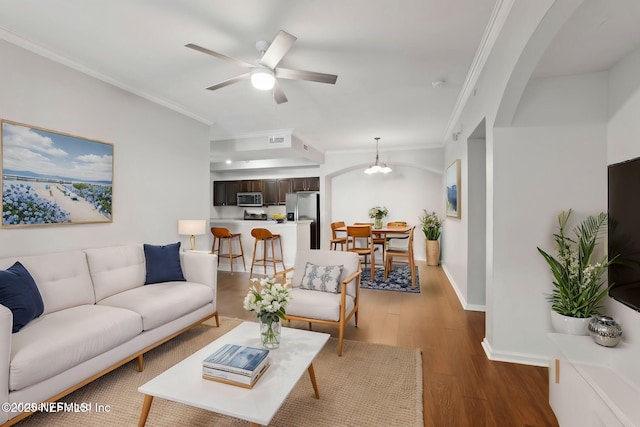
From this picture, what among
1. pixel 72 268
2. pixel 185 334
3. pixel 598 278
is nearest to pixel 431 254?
pixel 598 278

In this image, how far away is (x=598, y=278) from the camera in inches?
80.6

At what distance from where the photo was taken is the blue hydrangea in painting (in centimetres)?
241

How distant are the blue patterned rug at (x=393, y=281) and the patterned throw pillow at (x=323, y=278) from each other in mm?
1949

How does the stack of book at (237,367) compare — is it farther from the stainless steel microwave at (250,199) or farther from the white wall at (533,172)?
the stainless steel microwave at (250,199)

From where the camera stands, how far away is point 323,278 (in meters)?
3.07

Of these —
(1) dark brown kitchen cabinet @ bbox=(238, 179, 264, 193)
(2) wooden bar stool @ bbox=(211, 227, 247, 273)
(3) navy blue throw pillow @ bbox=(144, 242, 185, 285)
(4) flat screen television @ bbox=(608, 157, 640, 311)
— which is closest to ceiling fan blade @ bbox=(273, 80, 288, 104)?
(3) navy blue throw pillow @ bbox=(144, 242, 185, 285)

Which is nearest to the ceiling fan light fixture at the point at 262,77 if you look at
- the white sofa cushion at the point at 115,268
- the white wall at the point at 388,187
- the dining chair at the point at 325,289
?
the dining chair at the point at 325,289

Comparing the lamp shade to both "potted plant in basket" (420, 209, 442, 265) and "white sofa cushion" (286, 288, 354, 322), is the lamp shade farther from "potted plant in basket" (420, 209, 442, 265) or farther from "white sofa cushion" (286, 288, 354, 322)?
"potted plant in basket" (420, 209, 442, 265)

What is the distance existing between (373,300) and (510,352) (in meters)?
1.88

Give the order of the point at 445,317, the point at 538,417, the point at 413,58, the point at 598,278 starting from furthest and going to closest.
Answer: the point at 445,317
the point at 413,58
the point at 598,278
the point at 538,417

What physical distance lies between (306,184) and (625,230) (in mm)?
6449

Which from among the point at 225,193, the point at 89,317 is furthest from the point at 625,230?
the point at 225,193

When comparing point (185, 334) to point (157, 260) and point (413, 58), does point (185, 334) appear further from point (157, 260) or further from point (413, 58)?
point (413, 58)

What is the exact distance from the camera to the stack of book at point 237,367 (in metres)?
1.58
